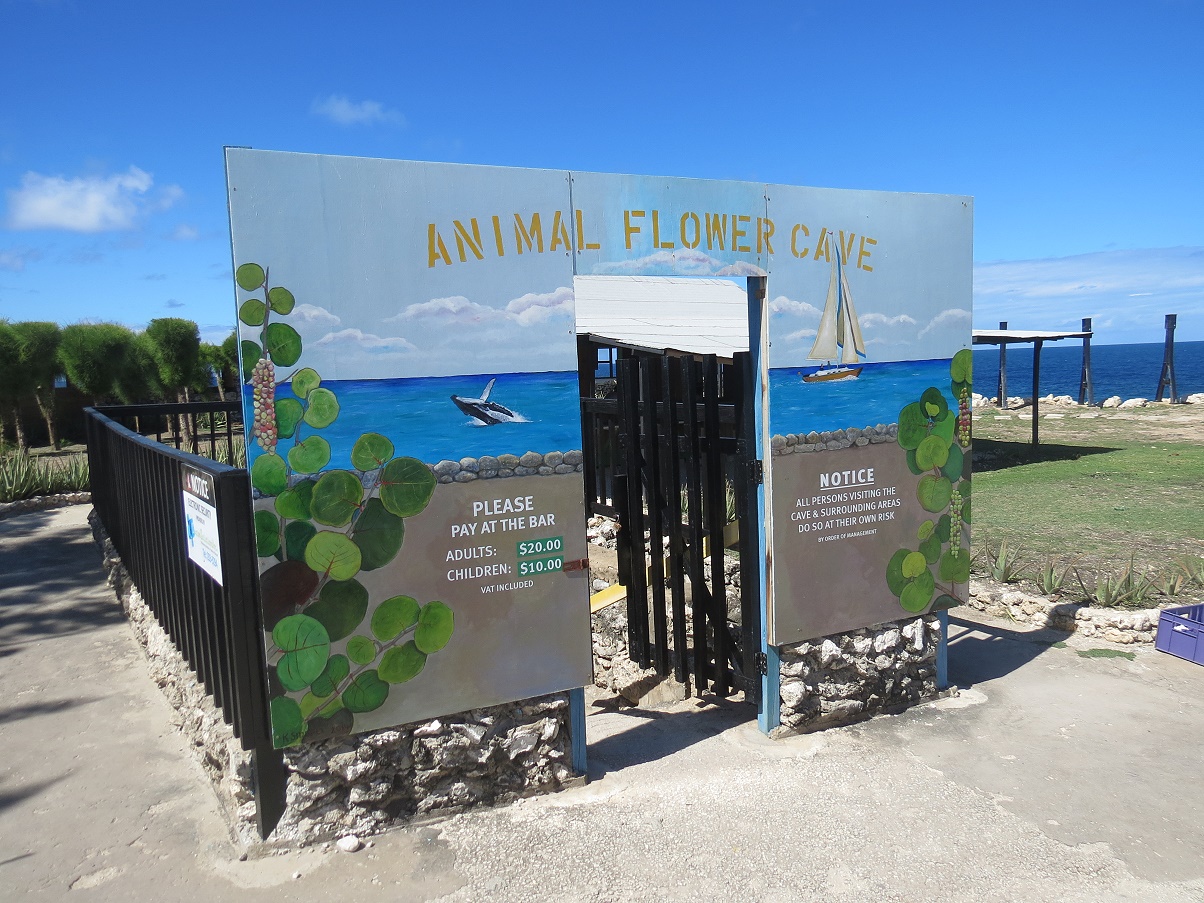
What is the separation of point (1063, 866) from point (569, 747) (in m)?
2.22

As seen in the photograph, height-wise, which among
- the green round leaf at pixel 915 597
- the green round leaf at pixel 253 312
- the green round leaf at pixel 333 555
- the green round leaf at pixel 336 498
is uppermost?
the green round leaf at pixel 253 312

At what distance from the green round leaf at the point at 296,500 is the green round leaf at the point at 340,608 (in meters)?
0.34

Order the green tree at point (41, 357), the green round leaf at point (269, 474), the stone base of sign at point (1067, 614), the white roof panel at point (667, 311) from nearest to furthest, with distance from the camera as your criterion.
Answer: the green round leaf at point (269, 474), the white roof panel at point (667, 311), the stone base of sign at point (1067, 614), the green tree at point (41, 357)

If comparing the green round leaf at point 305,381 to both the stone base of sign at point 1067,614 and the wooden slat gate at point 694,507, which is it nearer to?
the wooden slat gate at point 694,507

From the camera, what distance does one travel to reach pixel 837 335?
189 inches

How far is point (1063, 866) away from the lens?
358 cm

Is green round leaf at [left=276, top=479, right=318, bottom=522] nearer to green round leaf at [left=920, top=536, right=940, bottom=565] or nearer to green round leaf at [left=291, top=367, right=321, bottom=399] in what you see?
green round leaf at [left=291, top=367, right=321, bottom=399]

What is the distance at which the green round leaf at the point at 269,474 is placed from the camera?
3.45 meters

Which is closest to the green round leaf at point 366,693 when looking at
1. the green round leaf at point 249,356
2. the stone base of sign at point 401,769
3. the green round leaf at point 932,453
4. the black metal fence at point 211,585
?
the stone base of sign at point 401,769

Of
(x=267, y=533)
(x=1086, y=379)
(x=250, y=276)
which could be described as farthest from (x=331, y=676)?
(x=1086, y=379)

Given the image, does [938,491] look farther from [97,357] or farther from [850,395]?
[97,357]

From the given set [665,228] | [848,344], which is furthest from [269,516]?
[848,344]

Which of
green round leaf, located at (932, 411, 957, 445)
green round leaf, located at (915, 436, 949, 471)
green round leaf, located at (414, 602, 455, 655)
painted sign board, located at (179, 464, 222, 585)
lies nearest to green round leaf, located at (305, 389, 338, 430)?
painted sign board, located at (179, 464, 222, 585)

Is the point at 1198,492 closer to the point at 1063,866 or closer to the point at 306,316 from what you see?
the point at 1063,866
